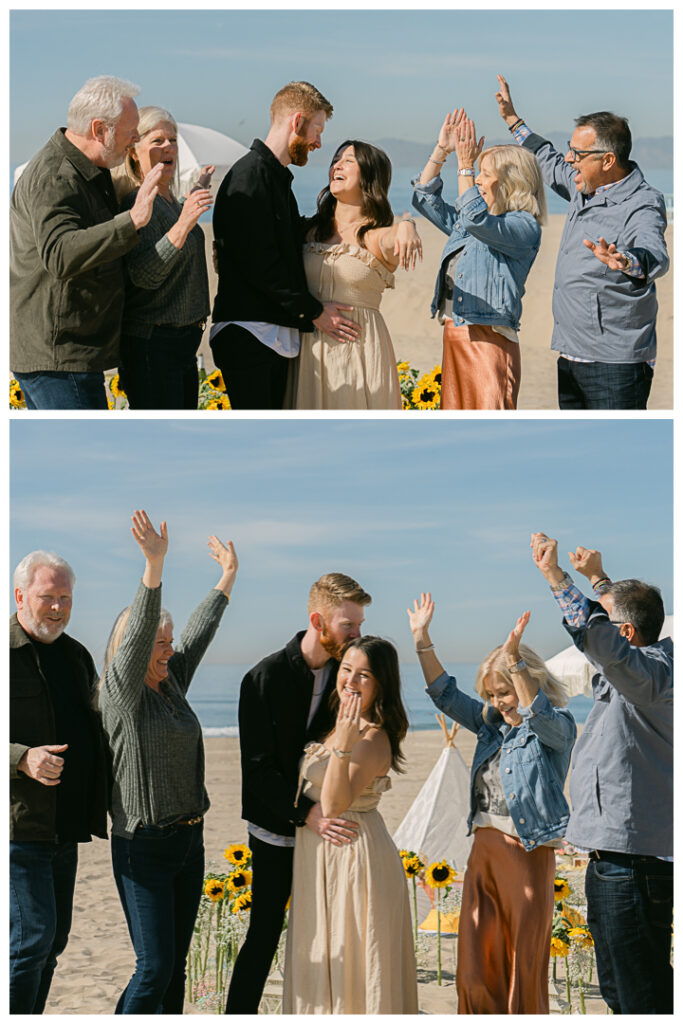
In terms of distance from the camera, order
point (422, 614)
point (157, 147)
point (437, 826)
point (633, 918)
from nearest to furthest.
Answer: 1. point (633, 918)
2. point (422, 614)
3. point (157, 147)
4. point (437, 826)

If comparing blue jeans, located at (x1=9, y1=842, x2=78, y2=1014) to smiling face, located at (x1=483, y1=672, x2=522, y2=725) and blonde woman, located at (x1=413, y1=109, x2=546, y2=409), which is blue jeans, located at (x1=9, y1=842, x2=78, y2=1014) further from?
blonde woman, located at (x1=413, y1=109, x2=546, y2=409)

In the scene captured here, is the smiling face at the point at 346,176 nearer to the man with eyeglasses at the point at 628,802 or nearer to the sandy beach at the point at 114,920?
the man with eyeglasses at the point at 628,802

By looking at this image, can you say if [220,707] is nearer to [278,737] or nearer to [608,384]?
[608,384]

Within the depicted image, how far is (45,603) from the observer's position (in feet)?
18.2

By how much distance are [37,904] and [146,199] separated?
2.71 m

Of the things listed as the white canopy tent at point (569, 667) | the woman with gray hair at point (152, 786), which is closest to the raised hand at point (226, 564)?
the woman with gray hair at point (152, 786)

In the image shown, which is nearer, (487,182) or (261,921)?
(261,921)

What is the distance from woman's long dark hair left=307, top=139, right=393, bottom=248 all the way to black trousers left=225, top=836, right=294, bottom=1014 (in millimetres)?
2574

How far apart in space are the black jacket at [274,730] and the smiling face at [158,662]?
1.05 ft

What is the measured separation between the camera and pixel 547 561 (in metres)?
5.48

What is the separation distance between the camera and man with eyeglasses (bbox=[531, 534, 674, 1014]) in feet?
18.4

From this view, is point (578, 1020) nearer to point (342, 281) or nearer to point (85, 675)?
point (85, 675)

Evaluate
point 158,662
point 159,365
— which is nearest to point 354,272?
point 159,365

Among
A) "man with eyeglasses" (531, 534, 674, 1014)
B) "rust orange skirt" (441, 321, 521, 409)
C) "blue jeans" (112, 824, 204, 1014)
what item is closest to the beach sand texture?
"rust orange skirt" (441, 321, 521, 409)
